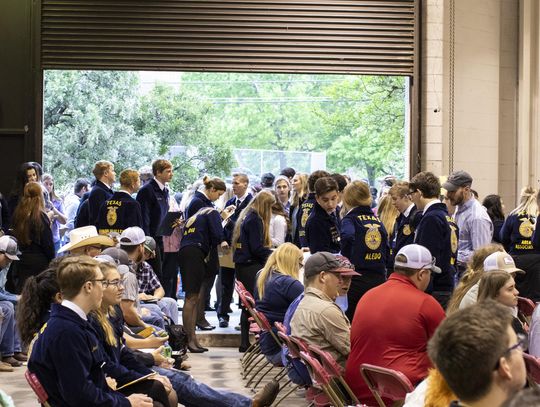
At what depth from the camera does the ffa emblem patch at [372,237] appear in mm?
8250

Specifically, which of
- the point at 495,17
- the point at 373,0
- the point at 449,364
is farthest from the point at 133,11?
the point at 449,364

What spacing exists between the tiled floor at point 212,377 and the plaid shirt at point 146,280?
0.85 m

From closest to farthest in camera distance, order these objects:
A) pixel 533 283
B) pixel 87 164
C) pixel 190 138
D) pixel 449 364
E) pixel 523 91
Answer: pixel 449 364 → pixel 533 283 → pixel 523 91 → pixel 87 164 → pixel 190 138

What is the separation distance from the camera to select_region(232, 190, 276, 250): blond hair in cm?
1000

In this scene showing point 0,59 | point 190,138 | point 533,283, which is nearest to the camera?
point 533,283

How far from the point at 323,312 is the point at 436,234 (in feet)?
5.03

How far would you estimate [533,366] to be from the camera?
4.85 meters

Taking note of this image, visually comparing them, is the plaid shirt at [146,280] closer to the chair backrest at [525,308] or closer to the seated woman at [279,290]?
the seated woman at [279,290]

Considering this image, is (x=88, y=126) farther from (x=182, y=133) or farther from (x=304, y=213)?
(x=304, y=213)

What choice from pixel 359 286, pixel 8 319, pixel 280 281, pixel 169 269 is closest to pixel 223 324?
pixel 169 269

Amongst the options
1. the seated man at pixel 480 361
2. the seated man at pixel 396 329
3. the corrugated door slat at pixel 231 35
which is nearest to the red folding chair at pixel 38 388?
the seated man at pixel 396 329

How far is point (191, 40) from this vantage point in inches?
483

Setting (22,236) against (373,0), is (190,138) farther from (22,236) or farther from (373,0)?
(22,236)

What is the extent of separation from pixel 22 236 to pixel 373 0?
5.27 meters
